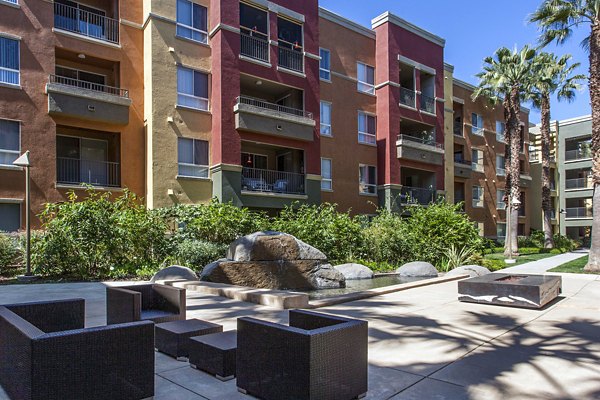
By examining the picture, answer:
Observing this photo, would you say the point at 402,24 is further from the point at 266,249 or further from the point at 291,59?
the point at 266,249

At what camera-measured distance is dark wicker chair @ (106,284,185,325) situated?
5.11 m

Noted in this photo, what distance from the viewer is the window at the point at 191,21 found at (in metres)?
20.2

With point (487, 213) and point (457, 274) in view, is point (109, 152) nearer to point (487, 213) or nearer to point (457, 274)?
point (457, 274)

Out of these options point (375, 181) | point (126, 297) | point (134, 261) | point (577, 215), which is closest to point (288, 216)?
point (134, 261)

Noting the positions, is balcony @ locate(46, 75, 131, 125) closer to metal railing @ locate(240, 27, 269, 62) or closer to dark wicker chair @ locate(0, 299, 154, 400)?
metal railing @ locate(240, 27, 269, 62)

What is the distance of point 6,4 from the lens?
1644 centimetres

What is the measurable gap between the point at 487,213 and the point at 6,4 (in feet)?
117

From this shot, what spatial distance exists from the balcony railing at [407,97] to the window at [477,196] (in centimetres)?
1193

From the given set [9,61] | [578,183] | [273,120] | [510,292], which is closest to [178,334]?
[510,292]

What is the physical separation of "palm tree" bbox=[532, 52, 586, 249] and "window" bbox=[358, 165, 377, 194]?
45.1 feet

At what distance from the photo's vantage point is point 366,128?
27.4 metres

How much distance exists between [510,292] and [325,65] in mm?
20362

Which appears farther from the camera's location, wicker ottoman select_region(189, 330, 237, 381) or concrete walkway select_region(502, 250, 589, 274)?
concrete walkway select_region(502, 250, 589, 274)

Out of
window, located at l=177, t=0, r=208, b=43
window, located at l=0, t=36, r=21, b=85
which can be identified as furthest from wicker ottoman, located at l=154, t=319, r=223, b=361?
window, located at l=177, t=0, r=208, b=43
